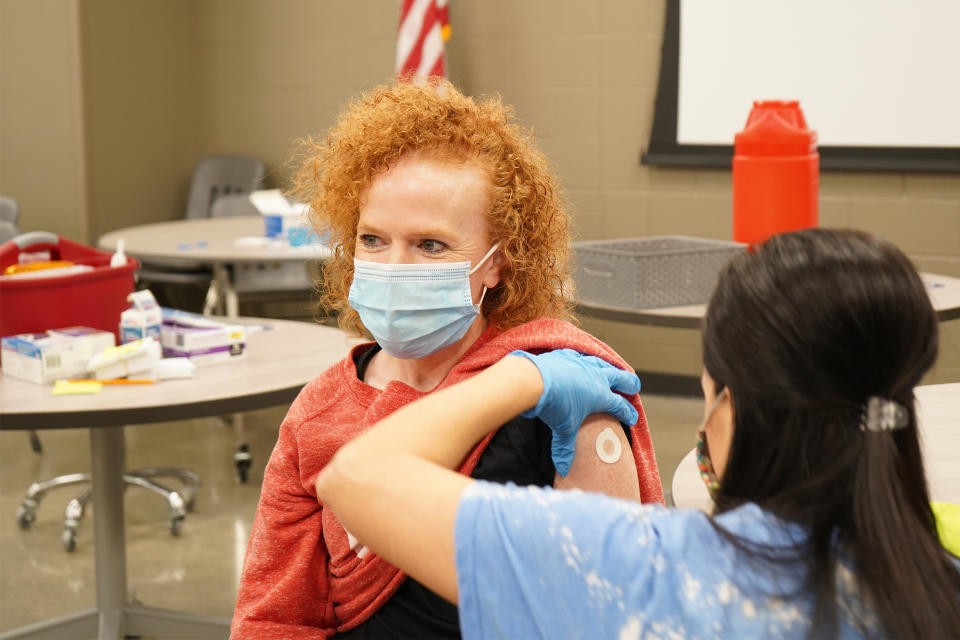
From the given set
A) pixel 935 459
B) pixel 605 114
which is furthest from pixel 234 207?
pixel 935 459

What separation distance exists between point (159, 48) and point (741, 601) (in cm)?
544

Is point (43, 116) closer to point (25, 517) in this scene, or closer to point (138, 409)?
point (25, 517)

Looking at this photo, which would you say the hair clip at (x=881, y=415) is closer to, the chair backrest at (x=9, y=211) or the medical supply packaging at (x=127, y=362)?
the medical supply packaging at (x=127, y=362)

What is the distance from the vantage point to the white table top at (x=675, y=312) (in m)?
2.56

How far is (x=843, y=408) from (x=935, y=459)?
84 cm

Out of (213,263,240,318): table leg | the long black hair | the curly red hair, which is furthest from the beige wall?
the long black hair

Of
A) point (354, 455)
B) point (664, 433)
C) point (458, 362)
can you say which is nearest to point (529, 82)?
point (664, 433)

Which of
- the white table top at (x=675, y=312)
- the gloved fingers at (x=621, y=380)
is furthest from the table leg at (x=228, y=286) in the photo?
the gloved fingers at (x=621, y=380)

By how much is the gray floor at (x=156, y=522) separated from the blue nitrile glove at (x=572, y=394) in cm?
197

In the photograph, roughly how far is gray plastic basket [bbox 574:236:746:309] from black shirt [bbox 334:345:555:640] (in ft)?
4.82

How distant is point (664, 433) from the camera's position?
4.25 m

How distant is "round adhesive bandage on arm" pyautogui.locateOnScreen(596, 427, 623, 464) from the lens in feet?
4.09

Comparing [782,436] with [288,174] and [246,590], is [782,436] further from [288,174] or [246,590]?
[288,174]

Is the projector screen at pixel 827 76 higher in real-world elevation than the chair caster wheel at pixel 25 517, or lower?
higher
